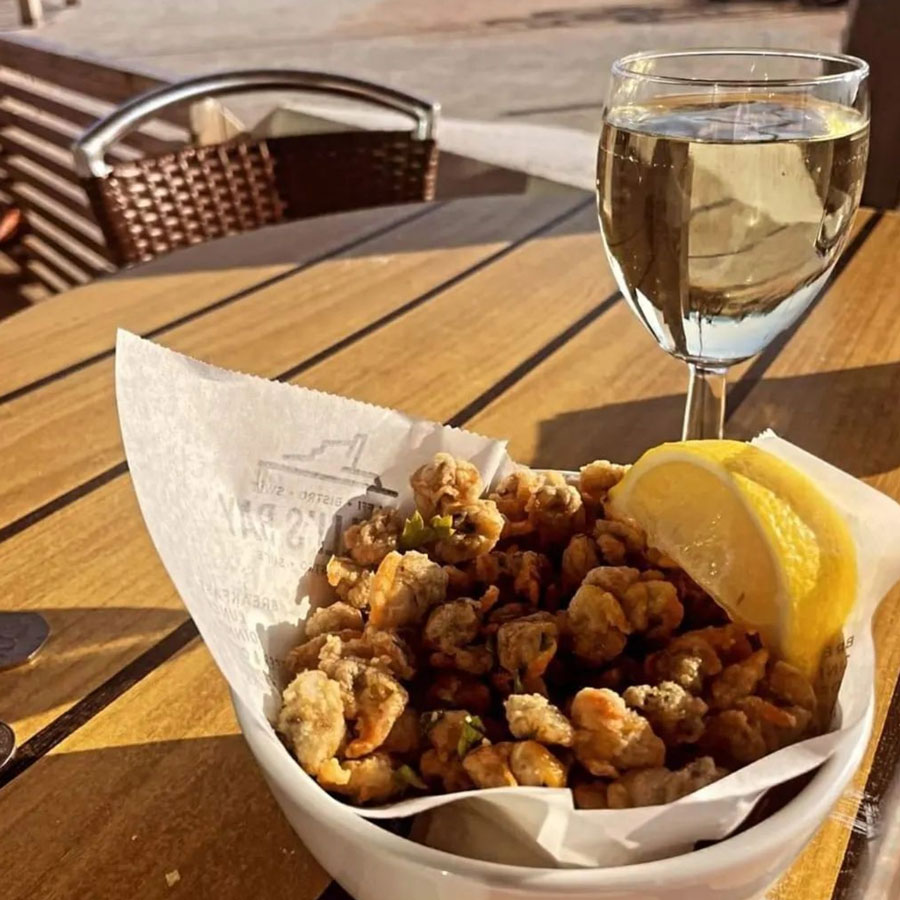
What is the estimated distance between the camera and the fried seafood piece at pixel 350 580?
0.43m

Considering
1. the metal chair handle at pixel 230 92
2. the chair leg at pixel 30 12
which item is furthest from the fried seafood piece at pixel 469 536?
the chair leg at pixel 30 12

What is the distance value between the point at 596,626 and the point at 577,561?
44mm

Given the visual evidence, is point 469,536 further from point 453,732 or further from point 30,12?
point 30,12

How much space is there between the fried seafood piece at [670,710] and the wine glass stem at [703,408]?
0.29 metres

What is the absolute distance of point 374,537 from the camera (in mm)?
451

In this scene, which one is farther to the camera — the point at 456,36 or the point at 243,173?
the point at 456,36

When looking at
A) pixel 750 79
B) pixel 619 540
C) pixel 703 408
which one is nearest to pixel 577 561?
pixel 619 540

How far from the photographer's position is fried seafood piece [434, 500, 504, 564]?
0.43 metres

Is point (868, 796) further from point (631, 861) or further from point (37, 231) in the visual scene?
point (37, 231)

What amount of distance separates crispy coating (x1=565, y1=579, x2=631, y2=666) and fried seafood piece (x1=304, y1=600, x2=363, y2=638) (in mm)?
88

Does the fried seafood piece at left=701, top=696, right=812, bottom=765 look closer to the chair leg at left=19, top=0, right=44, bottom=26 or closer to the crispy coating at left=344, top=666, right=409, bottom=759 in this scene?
the crispy coating at left=344, top=666, right=409, bottom=759

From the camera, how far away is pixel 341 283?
3.33 feet

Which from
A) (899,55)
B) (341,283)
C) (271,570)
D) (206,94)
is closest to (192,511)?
(271,570)

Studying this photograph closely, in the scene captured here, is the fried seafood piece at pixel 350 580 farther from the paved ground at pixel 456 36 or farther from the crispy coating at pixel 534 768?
the paved ground at pixel 456 36
